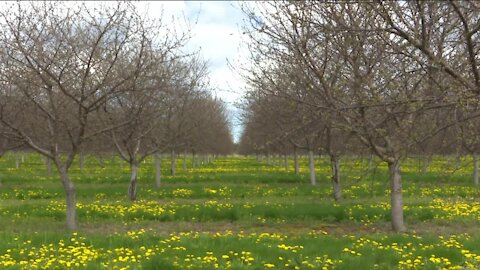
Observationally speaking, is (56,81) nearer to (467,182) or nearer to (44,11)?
(44,11)

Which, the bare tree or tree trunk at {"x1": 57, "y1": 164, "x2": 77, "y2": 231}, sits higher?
the bare tree

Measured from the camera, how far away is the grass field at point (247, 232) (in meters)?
7.14

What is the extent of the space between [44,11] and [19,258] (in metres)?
5.62

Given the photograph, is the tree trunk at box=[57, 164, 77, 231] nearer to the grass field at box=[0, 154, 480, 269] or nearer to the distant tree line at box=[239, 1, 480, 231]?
A: the grass field at box=[0, 154, 480, 269]

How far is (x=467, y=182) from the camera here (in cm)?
2516

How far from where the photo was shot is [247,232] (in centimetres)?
1102

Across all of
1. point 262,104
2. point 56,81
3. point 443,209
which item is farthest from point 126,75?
point 443,209

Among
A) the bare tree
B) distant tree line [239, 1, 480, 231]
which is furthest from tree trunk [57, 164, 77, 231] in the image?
distant tree line [239, 1, 480, 231]

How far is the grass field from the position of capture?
23.4ft

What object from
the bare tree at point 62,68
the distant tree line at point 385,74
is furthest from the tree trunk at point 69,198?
the distant tree line at point 385,74

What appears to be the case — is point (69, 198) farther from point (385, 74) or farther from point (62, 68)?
point (385, 74)

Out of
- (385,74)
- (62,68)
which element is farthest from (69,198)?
(385,74)

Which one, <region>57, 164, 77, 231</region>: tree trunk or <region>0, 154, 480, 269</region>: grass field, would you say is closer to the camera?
<region>0, 154, 480, 269</region>: grass field

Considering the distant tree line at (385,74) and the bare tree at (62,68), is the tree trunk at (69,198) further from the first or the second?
the distant tree line at (385,74)
